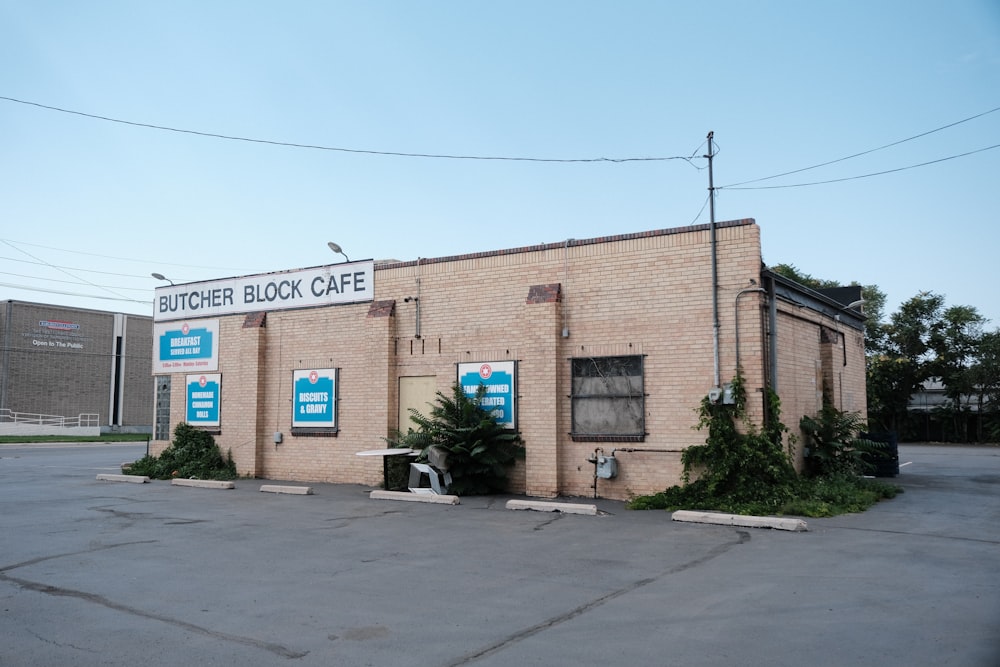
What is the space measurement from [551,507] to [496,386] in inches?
136

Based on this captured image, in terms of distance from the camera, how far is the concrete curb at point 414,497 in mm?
14945

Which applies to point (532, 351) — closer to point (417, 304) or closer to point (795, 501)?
point (417, 304)

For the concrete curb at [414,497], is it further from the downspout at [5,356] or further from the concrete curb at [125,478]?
the downspout at [5,356]

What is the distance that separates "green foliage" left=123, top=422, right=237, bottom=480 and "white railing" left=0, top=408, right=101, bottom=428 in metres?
36.4

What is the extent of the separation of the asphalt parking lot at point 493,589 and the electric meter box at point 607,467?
4.50 feet

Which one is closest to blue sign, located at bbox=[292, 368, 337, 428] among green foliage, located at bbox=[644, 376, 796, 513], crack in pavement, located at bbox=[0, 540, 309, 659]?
green foliage, located at bbox=[644, 376, 796, 513]

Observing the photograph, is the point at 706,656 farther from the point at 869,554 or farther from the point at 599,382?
the point at 599,382

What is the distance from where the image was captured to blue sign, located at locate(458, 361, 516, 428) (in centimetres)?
1620

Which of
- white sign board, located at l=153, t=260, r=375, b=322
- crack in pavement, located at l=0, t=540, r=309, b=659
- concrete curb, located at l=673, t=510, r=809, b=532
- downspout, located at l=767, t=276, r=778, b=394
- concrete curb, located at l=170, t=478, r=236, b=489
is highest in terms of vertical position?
white sign board, located at l=153, t=260, r=375, b=322

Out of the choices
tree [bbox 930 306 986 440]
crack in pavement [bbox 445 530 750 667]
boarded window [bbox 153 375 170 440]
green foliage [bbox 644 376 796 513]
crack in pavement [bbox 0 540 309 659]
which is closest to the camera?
crack in pavement [bbox 445 530 750 667]

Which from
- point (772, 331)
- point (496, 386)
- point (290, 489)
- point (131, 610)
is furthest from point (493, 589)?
point (290, 489)

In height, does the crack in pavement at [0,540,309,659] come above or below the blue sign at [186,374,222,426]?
below

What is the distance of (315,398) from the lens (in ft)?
63.0

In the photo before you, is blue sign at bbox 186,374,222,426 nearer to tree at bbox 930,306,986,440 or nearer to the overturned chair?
the overturned chair
